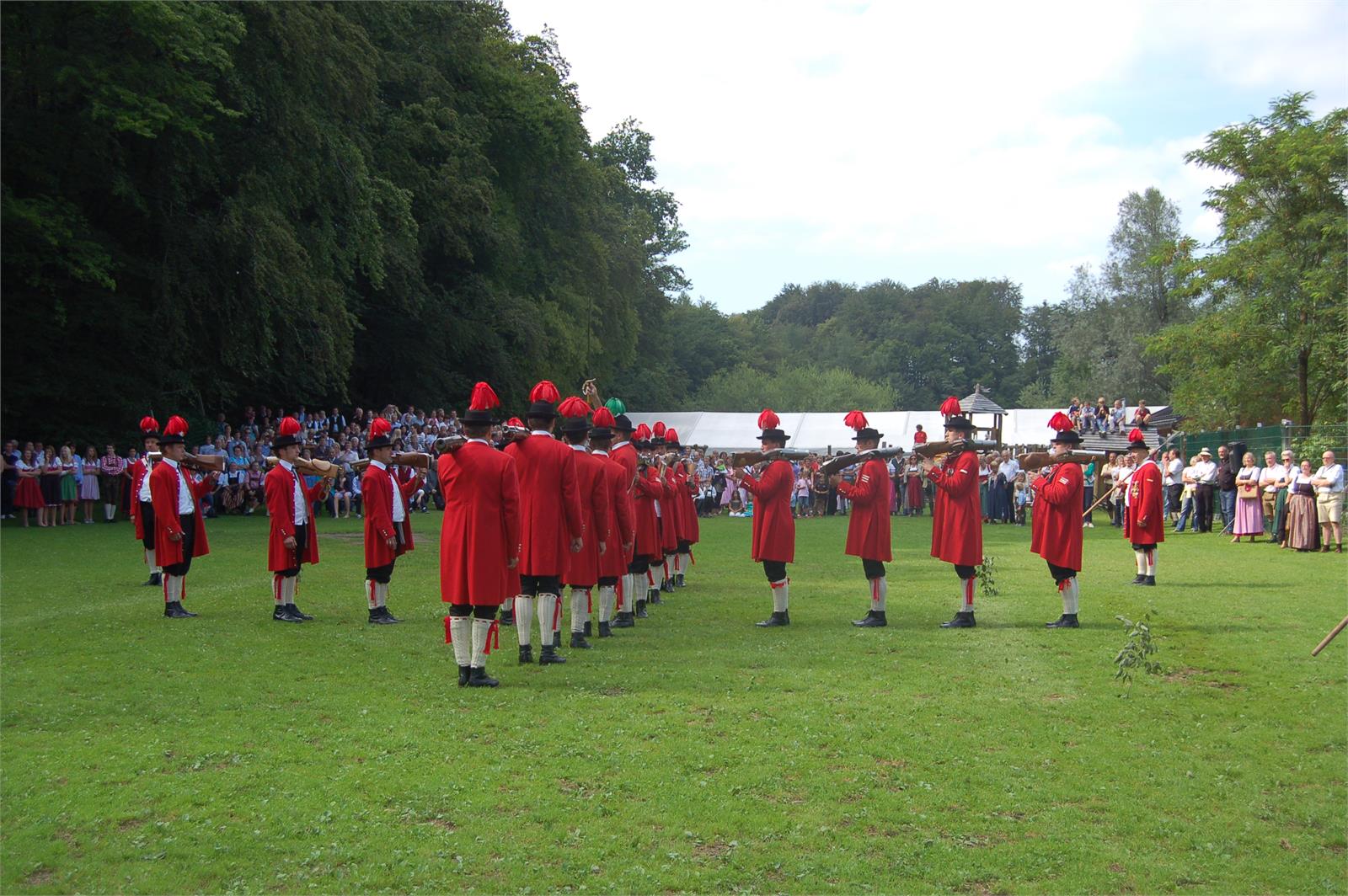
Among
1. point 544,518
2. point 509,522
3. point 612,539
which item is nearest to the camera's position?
point 509,522

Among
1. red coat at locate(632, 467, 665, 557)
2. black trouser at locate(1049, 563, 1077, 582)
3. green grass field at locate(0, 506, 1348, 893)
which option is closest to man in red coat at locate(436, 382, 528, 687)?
green grass field at locate(0, 506, 1348, 893)

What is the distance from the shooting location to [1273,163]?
37562mm

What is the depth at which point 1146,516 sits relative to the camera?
56.9 ft

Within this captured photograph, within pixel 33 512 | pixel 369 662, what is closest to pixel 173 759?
pixel 369 662

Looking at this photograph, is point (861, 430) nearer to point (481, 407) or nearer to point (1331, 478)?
point (481, 407)

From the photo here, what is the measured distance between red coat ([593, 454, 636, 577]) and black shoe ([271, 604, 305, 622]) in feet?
12.6

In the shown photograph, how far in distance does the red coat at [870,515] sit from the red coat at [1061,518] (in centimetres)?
176

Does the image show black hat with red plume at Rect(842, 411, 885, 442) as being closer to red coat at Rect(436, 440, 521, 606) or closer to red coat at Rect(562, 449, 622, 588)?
red coat at Rect(562, 449, 622, 588)

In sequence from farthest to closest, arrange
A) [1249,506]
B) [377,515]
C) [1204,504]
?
[1204,504], [1249,506], [377,515]

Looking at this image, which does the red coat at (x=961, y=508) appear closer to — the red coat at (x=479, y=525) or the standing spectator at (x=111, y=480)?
the red coat at (x=479, y=525)

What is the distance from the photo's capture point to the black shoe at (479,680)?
9.91m

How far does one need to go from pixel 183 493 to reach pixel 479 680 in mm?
6414

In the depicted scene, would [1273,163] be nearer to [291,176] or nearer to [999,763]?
[291,176]

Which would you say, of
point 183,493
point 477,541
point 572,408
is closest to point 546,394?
point 572,408
